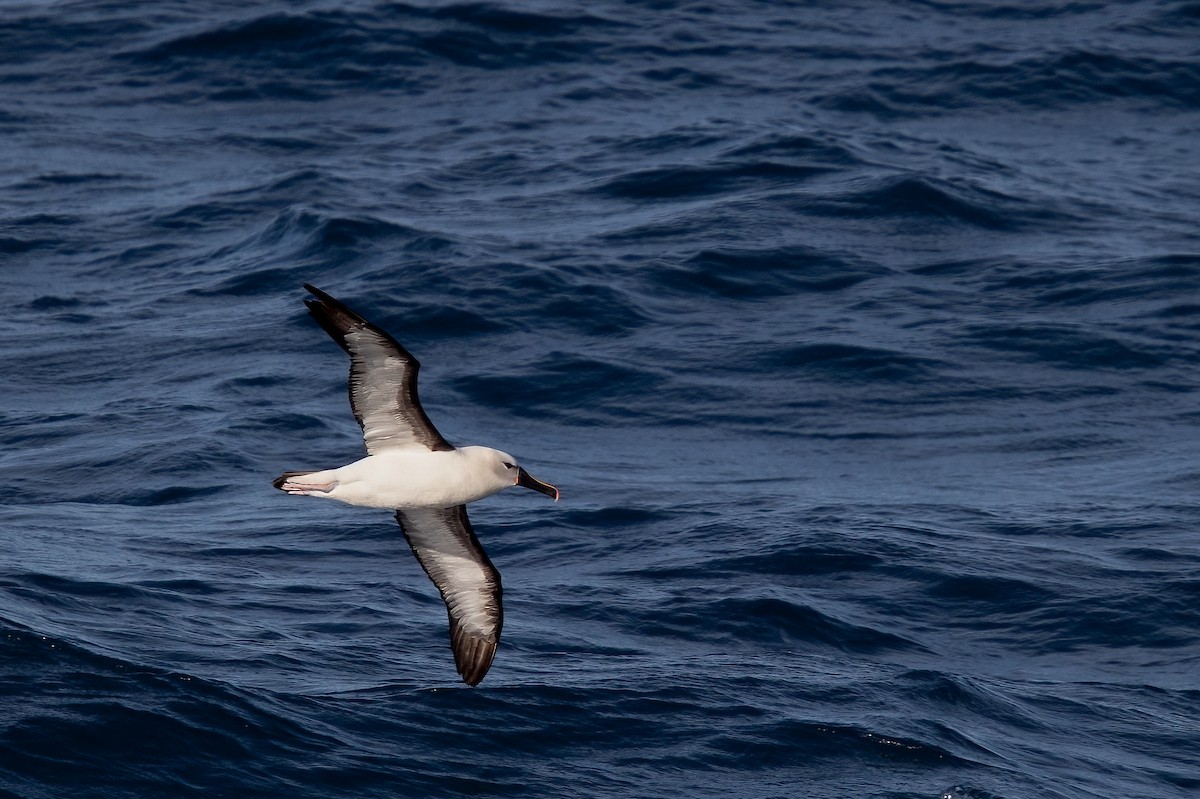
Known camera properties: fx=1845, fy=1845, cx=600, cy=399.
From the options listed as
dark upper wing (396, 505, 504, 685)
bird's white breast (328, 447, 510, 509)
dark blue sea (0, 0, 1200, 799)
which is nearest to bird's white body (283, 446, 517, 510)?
bird's white breast (328, 447, 510, 509)

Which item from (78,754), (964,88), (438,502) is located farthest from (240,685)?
(964,88)

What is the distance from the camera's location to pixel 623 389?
24.9 meters

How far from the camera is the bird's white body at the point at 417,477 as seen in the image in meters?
13.7

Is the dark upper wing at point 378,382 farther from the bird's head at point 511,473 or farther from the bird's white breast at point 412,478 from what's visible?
the bird's head at point 511,473

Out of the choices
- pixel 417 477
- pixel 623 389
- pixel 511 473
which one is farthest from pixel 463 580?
pixel 623 389

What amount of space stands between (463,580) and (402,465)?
2.14 m

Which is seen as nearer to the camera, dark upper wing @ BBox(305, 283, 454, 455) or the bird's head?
dark upper wing @ BBox(305, 283, 454, 455)

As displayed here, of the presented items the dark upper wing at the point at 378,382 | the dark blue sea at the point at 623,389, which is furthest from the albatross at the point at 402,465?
the dark blue sea at the point at 623,389

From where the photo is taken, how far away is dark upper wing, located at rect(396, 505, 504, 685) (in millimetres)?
15266

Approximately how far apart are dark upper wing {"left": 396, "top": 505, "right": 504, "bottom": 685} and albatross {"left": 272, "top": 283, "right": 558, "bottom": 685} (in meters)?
0.01

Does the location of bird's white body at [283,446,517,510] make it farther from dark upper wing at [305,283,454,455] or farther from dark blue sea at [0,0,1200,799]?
dark blue sea at [0,0,1200,799]

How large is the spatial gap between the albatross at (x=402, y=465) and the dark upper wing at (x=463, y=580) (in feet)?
0.05

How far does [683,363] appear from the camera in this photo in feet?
83.1

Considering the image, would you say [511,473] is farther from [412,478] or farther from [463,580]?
[463,580]
